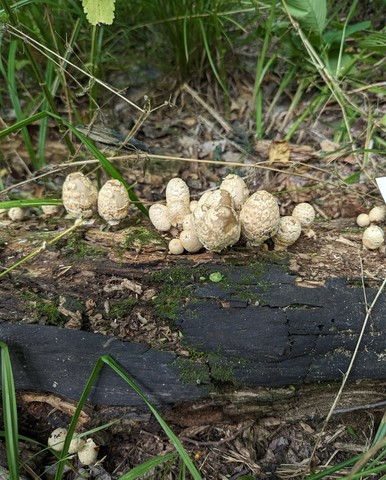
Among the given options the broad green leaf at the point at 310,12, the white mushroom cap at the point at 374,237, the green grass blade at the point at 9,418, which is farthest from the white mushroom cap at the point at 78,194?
the broad green leaf at the point at 310,12

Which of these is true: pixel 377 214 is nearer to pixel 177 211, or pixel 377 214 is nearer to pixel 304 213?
pixel 304 213

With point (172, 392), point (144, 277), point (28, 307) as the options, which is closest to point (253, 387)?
point (172, 392)

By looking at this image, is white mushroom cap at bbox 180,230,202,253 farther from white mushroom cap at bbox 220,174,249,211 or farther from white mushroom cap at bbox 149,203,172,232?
white mushroom cap at bbox 220,174,249,211

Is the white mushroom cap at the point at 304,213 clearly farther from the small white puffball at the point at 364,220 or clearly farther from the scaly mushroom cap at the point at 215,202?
the scaly mushroom cap at the point at 215,202

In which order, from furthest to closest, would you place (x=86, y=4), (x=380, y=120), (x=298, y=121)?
(x=298, y=121)
(x=380, y=120)
(x=86, y=4)

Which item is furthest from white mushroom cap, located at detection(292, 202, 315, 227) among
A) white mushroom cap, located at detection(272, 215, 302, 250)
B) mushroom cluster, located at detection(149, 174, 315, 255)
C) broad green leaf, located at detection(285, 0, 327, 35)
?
broad green leaf, located at detection(285, 0, 327, 35)

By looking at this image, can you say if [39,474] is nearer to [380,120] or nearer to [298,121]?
[298,121]
